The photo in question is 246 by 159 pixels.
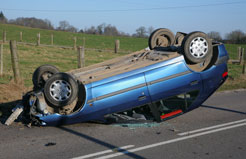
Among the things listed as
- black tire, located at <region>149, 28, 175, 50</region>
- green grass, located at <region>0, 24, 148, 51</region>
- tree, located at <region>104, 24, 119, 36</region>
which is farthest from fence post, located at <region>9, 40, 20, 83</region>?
tree, located at <region>104, 24, 119, 36</region>

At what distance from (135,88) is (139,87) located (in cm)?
9

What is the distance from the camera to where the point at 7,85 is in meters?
9.39

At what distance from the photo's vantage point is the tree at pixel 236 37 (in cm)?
4953

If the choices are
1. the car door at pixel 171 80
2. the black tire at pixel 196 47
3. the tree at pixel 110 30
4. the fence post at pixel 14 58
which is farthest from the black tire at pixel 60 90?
the tree at pixel 110 30

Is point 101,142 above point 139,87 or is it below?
below

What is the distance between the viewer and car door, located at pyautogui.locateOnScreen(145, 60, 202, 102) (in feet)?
19.9

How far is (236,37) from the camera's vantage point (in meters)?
50.4

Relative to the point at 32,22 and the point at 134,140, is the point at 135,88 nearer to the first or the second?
the point at 134,140

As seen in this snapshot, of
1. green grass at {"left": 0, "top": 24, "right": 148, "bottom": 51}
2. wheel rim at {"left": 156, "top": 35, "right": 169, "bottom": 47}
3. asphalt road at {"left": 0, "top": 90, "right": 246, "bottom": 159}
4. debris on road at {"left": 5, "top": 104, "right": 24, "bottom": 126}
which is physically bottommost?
asphalt road at {"left": 0, "top": 90, "right": 246, "bottom": 159}

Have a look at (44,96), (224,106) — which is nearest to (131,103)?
(44,96)

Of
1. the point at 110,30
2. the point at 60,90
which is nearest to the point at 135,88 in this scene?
the point at 60,90

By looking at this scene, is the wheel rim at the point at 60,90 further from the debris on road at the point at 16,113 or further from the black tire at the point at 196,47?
the black tire at the point at 196,47

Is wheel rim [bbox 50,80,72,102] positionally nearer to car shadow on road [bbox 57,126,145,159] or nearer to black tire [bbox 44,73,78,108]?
black tire [bbox 44,73,78,108]

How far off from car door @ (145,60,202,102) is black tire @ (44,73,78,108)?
1509 mm
